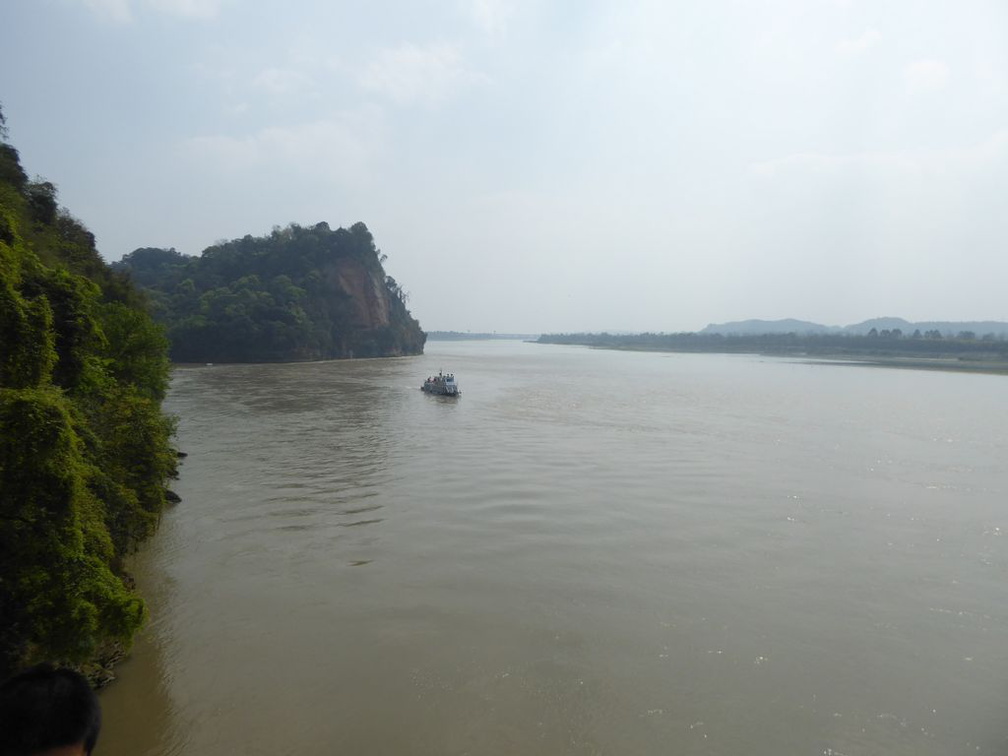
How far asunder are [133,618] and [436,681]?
3.71 meters

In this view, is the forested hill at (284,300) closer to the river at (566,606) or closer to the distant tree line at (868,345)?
the river at (566,606)

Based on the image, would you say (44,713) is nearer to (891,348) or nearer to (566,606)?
(566,606)

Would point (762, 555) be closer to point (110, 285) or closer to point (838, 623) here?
point (838, 623)

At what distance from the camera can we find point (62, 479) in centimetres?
629

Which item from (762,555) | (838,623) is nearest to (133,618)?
(838,623)

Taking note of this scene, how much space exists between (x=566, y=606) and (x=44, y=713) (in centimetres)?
882

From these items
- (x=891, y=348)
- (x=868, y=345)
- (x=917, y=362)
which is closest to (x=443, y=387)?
(x=917, y=362)

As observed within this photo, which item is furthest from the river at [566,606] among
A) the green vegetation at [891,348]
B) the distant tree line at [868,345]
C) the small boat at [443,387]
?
the distant tree line at [868,345]

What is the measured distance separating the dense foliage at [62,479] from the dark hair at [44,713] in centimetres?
514

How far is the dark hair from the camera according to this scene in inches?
75.5

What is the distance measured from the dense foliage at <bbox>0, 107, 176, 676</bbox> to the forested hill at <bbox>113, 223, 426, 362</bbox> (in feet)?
207

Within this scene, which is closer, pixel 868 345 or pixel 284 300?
pixel 284 300

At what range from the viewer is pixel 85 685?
6.94 feet

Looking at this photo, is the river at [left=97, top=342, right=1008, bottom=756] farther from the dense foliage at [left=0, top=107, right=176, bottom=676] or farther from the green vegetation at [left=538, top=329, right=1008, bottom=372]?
the green vegetation at [left=538, top=329, right=1008, bottom=372]
